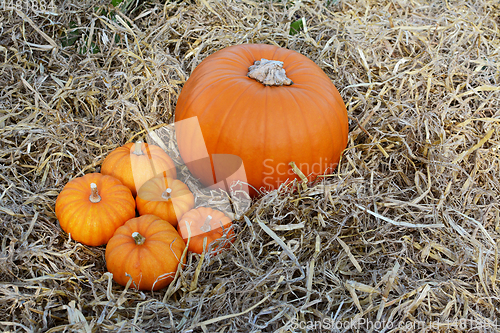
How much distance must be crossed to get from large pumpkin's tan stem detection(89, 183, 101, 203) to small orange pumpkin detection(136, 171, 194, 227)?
0.26 meters

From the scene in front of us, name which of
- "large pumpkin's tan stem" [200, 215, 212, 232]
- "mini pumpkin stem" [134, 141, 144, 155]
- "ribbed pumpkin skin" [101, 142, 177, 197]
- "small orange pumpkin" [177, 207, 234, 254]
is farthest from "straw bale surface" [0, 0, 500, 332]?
"mini pumpkin stem" [134, 141, 144, 155]

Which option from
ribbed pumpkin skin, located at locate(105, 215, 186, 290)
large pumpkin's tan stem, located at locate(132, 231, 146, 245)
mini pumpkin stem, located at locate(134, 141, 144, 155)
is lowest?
ribbed pumpkin skin, located at locate(105, 215, 186, 290)

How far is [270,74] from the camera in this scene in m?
2.62

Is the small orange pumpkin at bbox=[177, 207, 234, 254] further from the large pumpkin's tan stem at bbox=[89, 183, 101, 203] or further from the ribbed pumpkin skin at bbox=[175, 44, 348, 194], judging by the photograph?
the large pumpkin's tan stem at bbox=[89, 183, 101, 203]

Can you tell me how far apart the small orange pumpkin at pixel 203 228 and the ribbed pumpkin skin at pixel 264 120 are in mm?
380

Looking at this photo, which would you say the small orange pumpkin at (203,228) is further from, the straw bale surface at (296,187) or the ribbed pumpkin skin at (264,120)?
the ribbed pumpkin skin at (264,120)

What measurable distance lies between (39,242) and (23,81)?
1.53 m

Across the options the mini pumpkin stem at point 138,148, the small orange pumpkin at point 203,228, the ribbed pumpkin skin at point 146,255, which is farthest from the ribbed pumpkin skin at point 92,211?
the small orange pumpkin at point 203,228

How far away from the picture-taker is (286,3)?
167 inches

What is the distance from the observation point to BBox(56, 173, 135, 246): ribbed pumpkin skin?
2330 mm

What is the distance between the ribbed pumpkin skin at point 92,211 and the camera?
2.33 meters

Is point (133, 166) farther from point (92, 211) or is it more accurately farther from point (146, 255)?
point (146, 255)

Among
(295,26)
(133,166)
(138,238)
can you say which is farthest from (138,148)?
(295,26)

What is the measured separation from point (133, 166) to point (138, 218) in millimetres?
428
